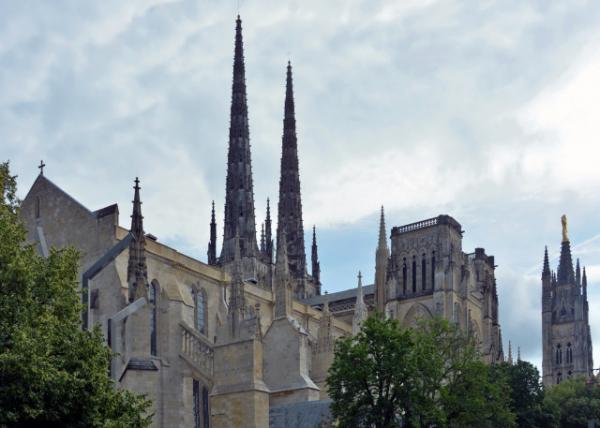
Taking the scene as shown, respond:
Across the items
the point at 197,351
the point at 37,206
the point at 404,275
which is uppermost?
the point at 404,275

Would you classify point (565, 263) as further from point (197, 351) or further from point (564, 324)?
point (197, 351)

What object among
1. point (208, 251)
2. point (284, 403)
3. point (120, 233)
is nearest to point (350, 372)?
point (284, 403)

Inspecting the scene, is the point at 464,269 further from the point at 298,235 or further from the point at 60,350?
the point at 60,350

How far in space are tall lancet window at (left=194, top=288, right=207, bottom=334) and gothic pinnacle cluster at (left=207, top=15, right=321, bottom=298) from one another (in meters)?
30.4

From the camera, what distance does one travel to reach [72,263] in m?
25.9

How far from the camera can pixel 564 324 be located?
5079 inches

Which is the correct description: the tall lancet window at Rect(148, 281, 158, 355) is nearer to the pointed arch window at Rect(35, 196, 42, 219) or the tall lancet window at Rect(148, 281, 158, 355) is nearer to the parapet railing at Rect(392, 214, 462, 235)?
the pointed arch window at Rect(35, 196, 42, 219)

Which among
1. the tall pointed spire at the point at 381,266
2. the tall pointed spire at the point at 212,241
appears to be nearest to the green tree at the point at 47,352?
the tall pointed spire at the point at 381,266

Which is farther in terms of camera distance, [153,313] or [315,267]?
[315,267]

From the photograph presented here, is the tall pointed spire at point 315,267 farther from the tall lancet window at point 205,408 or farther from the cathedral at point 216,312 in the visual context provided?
the tall lancet window at point 205,408

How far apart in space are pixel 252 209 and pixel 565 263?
62.3 metres

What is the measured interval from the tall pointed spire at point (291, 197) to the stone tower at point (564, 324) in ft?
155

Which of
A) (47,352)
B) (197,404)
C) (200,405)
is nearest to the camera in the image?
(47,352)

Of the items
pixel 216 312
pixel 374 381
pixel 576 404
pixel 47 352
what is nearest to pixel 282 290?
pixel 216 312
